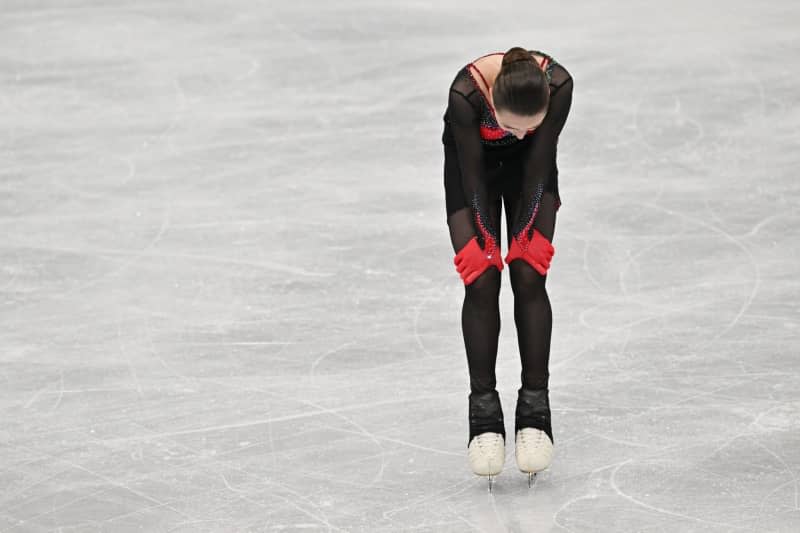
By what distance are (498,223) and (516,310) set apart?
25cm

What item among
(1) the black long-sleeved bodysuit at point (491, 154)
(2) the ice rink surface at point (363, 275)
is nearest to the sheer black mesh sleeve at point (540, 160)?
(1) the black long-sleeved bodysuit at point (491, 154)

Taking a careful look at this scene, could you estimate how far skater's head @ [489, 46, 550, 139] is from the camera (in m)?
3.63

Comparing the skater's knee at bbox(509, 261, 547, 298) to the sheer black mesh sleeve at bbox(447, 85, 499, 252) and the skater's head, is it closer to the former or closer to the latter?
the sheer black mesh sleeve at bbox(447, 85, 499, 252)

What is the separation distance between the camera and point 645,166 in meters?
6.76

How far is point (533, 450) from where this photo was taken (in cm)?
399

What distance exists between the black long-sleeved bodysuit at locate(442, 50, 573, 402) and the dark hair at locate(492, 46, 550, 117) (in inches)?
6.0

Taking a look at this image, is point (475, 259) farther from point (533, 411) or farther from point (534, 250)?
point (533, 411)

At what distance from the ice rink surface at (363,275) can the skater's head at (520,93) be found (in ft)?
3.49

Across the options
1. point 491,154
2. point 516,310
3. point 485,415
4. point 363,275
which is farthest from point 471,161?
point 363,275

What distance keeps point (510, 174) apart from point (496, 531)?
100 centimetres

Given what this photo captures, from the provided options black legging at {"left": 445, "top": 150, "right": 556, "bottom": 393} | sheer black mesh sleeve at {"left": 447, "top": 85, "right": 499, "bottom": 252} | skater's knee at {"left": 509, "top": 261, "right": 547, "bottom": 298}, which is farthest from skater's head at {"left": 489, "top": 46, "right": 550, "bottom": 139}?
skater's knee at {"left": 509, "top": 261, "right": 547, "bottom": 298}

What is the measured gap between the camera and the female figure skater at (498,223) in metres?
3.82

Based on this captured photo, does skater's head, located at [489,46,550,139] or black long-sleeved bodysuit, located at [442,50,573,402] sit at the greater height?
skater's head, located at [489,46,550,139]

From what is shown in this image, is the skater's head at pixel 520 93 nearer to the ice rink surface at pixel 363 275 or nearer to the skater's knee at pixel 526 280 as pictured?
the skater's knee at pixel 526 280
